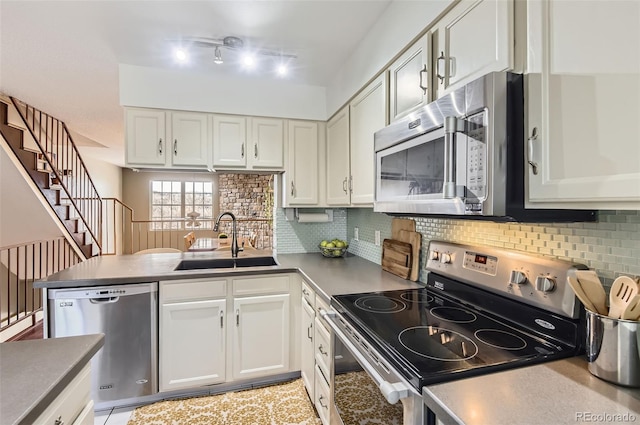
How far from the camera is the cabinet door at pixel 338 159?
2.31 meters

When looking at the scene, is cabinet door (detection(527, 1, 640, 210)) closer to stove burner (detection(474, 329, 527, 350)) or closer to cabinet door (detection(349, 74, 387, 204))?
stove burner (detection(474, 329, 527, 350))

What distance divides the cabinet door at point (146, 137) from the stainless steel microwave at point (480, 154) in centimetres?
202

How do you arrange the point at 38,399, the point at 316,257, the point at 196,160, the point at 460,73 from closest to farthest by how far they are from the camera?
the point at 38,399, the point at 460,73, the point at 196,160, the point at 316,257

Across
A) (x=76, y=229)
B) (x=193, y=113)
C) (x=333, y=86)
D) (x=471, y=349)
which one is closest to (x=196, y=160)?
(x=193, y=113)

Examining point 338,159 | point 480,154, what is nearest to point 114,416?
point 338,159

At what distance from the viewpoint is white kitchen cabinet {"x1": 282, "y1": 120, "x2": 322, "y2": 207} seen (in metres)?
2.73

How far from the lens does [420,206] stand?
125 cm

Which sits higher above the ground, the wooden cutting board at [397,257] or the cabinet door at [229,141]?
the cabinet door at [229,141]

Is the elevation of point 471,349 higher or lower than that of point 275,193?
lower

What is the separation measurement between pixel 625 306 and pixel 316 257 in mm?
2147

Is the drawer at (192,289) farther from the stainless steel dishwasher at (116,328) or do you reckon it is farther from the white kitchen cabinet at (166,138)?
the white kitchen cabinet at (166,138)

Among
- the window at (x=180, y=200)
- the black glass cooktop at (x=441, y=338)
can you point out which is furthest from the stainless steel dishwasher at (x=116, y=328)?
the window at (x=180, y=200)

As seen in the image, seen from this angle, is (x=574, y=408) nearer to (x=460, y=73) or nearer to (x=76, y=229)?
(x=460, y=73)

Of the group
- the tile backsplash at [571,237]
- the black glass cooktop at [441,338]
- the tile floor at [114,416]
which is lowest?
the tile floor at [114,416]
